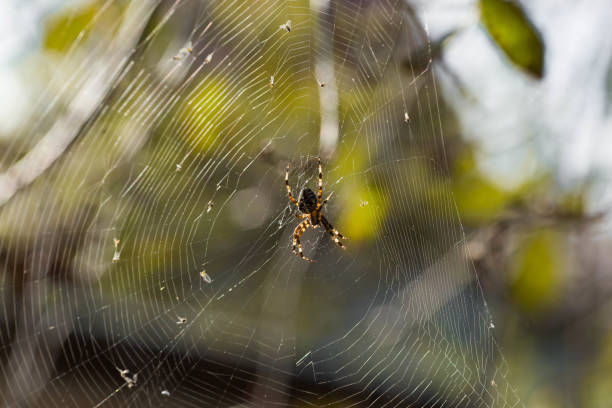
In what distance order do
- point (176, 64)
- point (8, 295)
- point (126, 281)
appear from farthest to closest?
point (126, 281), point (8, 295), point (176, 64)

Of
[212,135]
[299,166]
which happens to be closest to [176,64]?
[212,135]

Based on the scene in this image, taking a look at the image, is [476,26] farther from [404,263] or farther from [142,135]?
[404,263]

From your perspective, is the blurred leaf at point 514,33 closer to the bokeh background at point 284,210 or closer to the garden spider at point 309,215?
the bokeh background at point 284,210

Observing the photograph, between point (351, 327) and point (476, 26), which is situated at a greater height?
point (476, 26)

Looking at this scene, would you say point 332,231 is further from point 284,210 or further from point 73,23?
point 73,23

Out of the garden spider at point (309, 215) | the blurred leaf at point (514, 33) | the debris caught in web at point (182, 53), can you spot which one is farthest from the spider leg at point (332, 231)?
the blurred leaf at point (514, 33)

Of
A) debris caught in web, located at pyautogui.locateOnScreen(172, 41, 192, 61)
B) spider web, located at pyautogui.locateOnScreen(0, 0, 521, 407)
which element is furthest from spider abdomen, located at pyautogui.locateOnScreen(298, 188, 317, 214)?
debris caught in web, located at pyautogui.locateOnScreen(172, 41, 192, 61)

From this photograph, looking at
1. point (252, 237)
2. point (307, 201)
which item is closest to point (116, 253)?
point (252, 237)

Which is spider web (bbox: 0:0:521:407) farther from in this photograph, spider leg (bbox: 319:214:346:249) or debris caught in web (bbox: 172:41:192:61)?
spider leg (bbox: 319:214:346:249)
